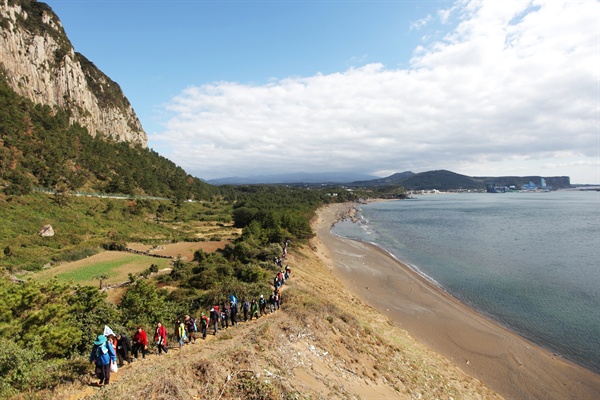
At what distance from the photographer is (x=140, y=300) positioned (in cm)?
1730

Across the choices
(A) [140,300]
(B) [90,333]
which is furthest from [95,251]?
(B) [90,333]

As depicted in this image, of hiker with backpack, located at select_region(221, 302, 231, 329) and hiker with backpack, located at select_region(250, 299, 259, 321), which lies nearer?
hiker with backpack, located at select_region(221, 302, 231, 329)

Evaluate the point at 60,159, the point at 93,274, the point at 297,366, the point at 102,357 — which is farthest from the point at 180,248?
the point at 60,159

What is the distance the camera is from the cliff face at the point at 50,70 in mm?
76000

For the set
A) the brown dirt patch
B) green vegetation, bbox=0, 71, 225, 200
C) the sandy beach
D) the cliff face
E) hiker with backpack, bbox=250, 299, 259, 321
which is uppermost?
the cliff face

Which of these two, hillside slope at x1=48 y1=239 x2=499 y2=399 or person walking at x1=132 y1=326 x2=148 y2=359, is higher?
person walking at x1=132 y1=326 x2=148 y2=359

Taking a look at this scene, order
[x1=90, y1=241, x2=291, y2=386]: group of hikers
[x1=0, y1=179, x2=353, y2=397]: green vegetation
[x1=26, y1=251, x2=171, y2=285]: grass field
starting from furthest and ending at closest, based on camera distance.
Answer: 1. [x1=26, y1=251, x2=171, y2=285]: grass field
2. [x1=0, y1=179, x2=353, y2=397]: green vegetation
3. [x1=90, y1=241, x2=291, y2=386]: group of hikers

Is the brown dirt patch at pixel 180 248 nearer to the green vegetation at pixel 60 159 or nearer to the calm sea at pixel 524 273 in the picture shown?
the green vegetation at pixel 60 159

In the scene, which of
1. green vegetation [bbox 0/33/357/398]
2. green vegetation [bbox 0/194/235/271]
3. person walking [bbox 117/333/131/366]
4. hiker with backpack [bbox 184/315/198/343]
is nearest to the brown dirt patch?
green vegetation [bbox 0/194/235/271]

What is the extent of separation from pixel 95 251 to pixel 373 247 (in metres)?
44.5

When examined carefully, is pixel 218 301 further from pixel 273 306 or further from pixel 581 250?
pixel 581 250

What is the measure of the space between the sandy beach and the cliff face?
9273 cm

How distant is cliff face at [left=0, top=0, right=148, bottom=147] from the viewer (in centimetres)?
7600

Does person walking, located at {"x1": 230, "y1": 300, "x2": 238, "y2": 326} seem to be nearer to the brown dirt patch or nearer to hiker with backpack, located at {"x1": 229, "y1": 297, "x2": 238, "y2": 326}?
hiker with backpack, located at {"x1": 229, "y1": 297, "x2": 238, "y2": 326}
